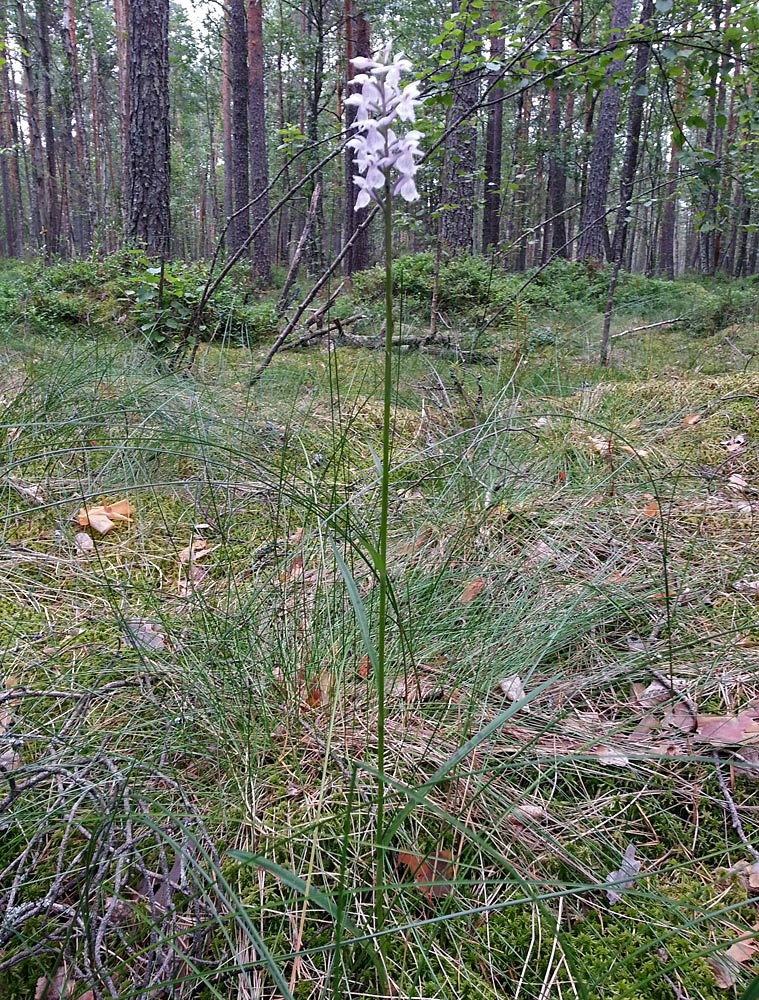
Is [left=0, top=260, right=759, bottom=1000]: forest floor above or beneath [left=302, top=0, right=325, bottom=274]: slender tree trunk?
beneath

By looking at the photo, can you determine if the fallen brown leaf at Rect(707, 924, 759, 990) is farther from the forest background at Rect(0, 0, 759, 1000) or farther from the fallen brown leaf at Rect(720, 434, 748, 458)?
the fallen brown leaf at Rect(720, 434, 748, 458)

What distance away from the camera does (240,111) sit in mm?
12328

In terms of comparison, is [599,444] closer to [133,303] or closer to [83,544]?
[83,544]

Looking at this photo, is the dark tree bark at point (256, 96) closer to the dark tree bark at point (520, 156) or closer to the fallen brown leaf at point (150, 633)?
the dark tree bark at point (520, 156)

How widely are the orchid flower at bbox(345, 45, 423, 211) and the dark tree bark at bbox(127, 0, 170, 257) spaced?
5.77 metres

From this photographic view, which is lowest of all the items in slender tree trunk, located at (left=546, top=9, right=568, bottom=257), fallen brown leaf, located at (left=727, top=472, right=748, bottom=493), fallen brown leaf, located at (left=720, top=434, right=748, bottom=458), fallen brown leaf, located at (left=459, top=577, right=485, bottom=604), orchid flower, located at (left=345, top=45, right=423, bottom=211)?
fallen brown leaf, located at (left=459, top=577, right=485, bottom=604)

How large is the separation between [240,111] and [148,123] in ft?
24.4

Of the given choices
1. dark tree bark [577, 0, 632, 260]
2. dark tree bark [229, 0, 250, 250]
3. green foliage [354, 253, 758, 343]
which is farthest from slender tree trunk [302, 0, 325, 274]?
dark tree bark [577, 0, 632, 260]

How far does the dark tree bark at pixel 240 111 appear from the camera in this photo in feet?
39.4

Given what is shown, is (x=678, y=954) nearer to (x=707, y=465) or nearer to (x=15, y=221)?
(x=707, y=465)

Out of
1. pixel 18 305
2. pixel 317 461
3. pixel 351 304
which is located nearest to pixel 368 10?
pixel 351 304

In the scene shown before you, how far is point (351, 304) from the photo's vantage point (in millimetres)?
8945

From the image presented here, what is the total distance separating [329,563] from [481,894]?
973mm

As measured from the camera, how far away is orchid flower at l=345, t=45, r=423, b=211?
0.79 metres
